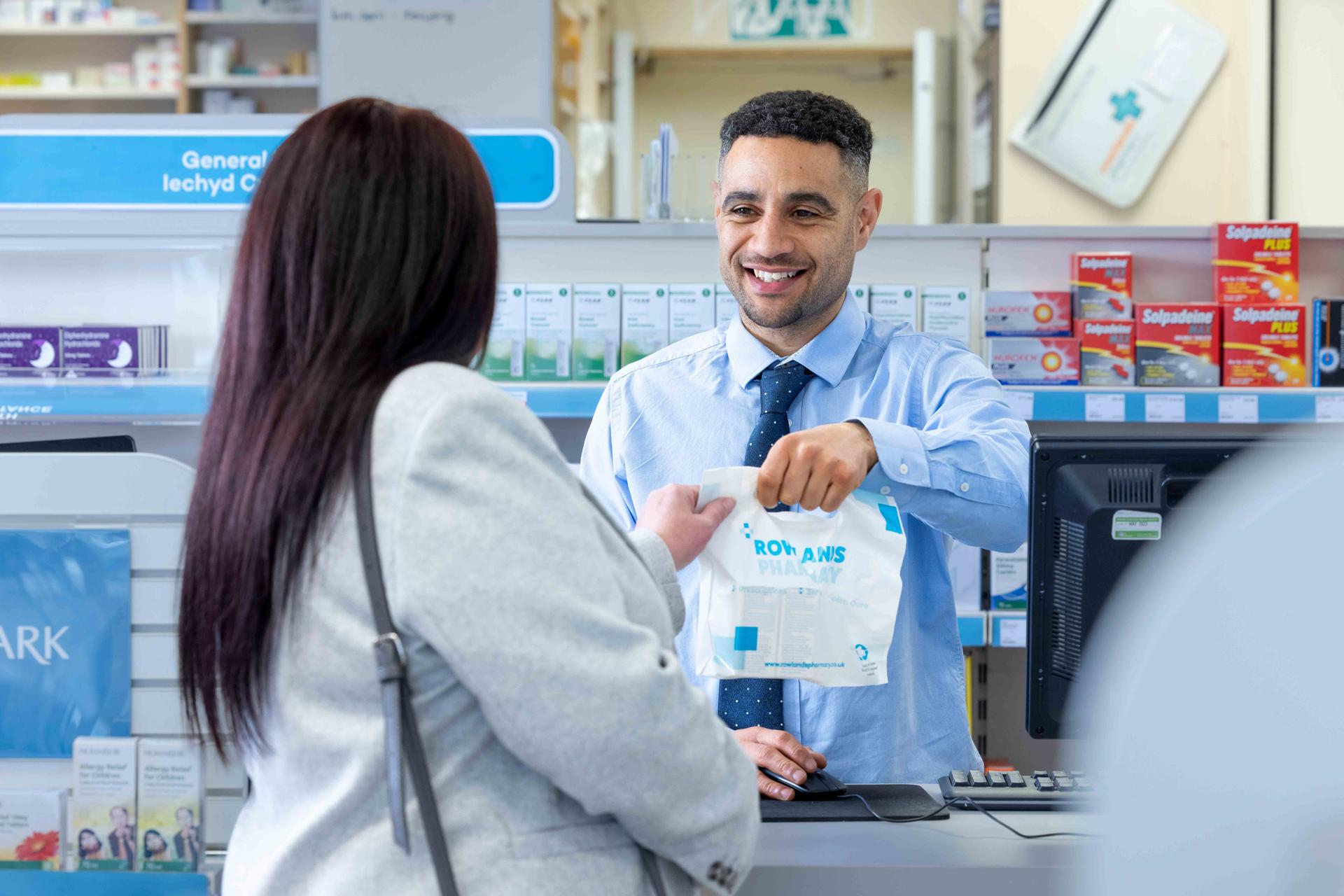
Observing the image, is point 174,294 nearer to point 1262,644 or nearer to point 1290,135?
point 1262,644

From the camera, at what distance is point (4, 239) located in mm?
3230

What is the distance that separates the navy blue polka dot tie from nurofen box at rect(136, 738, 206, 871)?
730mm

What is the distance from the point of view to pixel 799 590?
5.18 ft

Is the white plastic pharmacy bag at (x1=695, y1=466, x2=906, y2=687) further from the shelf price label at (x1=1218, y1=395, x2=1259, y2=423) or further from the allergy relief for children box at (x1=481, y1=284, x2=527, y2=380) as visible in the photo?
the shelf price label at (x1=1218, y1=395, x2=1259, y2=423)

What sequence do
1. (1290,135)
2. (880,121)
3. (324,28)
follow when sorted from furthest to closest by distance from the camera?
1. (880,121)
2. (324,28)
3. (1290,135)

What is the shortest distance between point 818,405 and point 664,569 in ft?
2.66

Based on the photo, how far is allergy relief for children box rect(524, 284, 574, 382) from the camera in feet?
10.3

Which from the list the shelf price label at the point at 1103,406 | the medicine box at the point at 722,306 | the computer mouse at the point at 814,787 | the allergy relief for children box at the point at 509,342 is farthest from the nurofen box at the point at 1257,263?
the computer mouse at the point at 814,787

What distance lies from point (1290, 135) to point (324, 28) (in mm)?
4500

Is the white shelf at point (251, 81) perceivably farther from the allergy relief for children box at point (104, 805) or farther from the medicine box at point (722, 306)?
the allergy relief for children box at point (104, 805)

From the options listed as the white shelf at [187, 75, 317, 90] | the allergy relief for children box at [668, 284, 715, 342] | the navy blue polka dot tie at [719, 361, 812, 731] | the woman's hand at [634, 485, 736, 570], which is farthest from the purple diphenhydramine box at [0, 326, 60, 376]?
the white shelf at [187, 75, 317, 90]

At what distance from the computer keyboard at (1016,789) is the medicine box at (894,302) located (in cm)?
171

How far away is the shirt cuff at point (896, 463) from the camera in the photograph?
1.63 metres

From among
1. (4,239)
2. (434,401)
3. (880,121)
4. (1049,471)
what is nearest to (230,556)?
(434,401)
